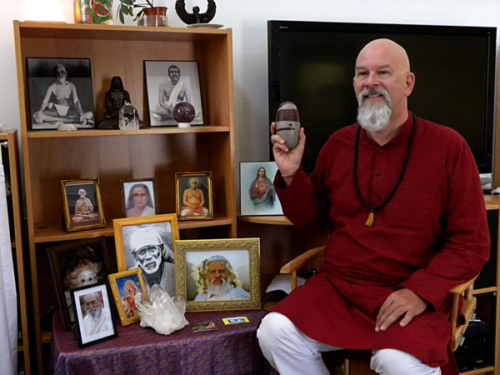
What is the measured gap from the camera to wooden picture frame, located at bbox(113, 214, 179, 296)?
2.36m

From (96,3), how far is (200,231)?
106 cm

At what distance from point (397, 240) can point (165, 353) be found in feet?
2.86

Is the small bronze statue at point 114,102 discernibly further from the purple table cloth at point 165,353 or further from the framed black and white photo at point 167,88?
the purple table cloth at point 165,353

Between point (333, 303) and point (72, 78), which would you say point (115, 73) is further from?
point (333, 303)

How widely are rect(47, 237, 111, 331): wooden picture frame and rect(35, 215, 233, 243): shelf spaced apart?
0.07 metres

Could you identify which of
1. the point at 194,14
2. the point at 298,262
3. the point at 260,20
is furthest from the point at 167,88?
the point at 298,262

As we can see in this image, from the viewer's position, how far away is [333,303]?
80.1 inches

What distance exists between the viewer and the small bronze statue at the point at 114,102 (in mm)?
2457

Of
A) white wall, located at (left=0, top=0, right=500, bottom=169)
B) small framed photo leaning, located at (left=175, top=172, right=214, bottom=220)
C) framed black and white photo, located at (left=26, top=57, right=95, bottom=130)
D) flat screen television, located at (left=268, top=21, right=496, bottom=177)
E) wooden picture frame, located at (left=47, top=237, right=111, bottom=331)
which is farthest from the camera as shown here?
white wall, located at (left=0, top=0, right=500, bottom=169)

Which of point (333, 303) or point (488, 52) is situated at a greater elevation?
point (488, 52)

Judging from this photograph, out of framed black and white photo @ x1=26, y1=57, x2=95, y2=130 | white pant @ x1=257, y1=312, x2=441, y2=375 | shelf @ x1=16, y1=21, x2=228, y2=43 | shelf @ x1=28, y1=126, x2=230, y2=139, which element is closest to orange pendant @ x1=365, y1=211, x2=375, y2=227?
white pant @ x1=257, y1=312, x2=441, y2=375

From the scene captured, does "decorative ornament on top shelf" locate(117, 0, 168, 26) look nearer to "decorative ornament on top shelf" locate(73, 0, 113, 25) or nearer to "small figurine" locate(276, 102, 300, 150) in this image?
"decorative ornament on top shelf" locate(73, 0, 113, 25)

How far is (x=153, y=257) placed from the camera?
7.93 ft

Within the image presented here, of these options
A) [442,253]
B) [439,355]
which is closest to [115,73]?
[442,253]
